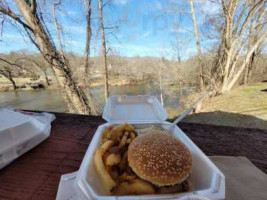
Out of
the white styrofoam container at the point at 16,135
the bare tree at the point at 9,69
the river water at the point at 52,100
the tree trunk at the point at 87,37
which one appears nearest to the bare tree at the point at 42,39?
the bare tree at the point at 9,69

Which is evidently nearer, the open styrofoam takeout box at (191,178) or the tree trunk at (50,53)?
the open styrofoam takeout box at (191,178)

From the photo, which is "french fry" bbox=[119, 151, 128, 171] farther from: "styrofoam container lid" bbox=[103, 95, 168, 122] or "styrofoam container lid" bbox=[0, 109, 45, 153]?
"styrofoam container lid" bbox=[0, 109, 45, 153]

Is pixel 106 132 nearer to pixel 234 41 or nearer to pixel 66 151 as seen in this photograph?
pixel 66 151

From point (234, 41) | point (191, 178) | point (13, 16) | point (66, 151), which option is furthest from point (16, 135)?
point (234, 41)

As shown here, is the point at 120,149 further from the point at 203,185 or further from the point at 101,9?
the point at 101,9

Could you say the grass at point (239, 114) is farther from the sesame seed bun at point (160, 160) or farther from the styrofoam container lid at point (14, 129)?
the styrofoam container lid at point (14, 129)

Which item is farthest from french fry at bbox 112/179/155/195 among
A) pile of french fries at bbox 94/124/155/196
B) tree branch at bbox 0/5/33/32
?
tree branch at bbox 0/5/33/32
